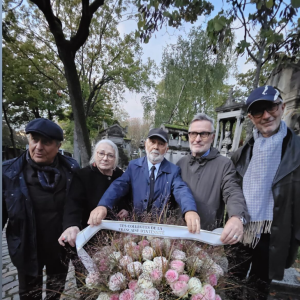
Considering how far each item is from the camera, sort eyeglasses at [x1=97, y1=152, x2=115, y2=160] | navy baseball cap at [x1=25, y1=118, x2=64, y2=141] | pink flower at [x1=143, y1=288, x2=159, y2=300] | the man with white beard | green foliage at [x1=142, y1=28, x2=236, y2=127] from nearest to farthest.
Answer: pink flower at [x1=143, y1=288, x2=159, y2=300]
the man with white beard
navy baseball cap at [x1=25, y1=118, x2=64, y2=141]
eyeglasses at [x1=97, y1=152, x2=115, y2=160]
green foliage at [x1=142, y1=28, x2=236, y2=127]

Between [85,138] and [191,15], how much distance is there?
3212 mm

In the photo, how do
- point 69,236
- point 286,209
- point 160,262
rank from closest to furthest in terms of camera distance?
point 160,262, point 69,236, point 286,209

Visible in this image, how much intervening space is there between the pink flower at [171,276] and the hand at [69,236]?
2.45 feet

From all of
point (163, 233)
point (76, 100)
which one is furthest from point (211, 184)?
point (76, 100)

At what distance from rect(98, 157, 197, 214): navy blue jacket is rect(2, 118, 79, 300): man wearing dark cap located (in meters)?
0.58

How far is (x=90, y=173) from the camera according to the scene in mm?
1969

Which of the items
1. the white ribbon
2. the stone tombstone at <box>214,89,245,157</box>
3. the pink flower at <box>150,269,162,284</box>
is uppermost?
the stone tombstone at <box>214,89,245,157</box>

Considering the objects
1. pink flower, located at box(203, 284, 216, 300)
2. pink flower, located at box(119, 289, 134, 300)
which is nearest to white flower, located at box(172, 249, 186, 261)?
pink flower, located at box(203, 284, 216, 300)

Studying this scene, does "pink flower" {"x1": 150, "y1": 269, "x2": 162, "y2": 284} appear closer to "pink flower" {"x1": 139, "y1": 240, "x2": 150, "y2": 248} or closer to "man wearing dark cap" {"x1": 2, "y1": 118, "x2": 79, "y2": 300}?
"pink flower" {"x1": 139, "y1": 240, "x2": 150, "y2": 248}

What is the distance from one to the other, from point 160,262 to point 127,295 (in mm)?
209

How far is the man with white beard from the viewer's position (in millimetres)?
1572

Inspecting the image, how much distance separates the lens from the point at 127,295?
0.96 metres

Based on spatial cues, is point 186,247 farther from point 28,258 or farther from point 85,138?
point 85,138

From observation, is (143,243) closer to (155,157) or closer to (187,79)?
(155,157)
